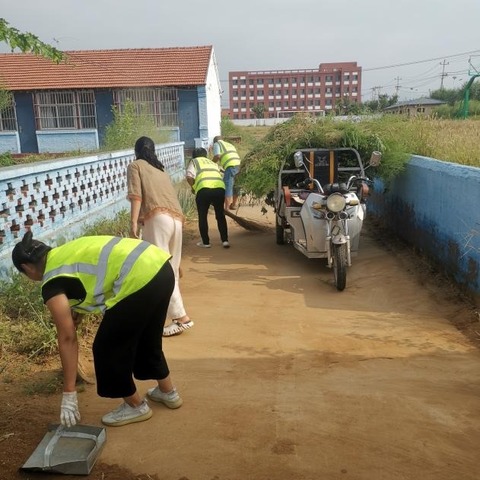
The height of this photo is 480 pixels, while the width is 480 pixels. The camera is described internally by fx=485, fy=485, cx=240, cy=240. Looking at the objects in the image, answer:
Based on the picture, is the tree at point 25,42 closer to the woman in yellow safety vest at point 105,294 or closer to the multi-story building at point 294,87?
the woman in yellow safety vest at point 105,294

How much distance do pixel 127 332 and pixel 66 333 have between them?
314 millimetres

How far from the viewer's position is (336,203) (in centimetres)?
540

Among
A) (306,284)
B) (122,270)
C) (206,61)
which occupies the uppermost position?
(206,61)

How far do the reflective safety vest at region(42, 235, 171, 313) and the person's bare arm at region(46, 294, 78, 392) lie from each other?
10 cm

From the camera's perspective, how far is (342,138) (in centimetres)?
661

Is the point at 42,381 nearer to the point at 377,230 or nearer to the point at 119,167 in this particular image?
the point at 119,167

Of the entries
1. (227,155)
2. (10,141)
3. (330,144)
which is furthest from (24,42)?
(10,141)

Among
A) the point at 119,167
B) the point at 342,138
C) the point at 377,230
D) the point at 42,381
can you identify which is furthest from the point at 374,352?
the point at 119,167

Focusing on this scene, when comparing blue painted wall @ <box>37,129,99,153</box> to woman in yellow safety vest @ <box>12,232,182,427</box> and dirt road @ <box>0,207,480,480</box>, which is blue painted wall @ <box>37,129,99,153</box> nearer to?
dirt road @ <box>0,207,480,480</box>

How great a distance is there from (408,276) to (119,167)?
16.9ft

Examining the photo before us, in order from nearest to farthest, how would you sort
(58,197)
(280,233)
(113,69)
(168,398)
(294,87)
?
(168,398) → (58,197) → (280,233) → (113,69) → (294,87)

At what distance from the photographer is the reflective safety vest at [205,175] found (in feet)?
22.8

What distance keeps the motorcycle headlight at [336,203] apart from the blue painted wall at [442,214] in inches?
44.8

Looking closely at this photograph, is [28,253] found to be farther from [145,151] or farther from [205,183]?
[205,183]
